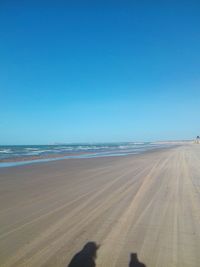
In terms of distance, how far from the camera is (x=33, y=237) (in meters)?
4.43

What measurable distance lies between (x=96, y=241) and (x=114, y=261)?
27.9 inches

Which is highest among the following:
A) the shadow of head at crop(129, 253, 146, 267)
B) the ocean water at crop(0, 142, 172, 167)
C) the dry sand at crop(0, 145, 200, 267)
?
the ocean water at crop(0, 142, 172, 167)

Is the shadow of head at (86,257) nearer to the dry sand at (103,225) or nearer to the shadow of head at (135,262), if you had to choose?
the dry sand at (103,225)

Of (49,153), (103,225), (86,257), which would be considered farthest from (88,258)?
(49,153)

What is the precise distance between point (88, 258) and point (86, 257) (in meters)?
0.04

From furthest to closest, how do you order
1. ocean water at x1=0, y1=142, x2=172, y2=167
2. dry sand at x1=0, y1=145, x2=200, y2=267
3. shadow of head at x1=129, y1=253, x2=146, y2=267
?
ocean water at x1=0, y1=142, x2=172, y2=167 < dry sand at x1=0, y1=145, x2=200, y2=267 < shadow of head at x1=129, y1=253, x2=146, y2=267

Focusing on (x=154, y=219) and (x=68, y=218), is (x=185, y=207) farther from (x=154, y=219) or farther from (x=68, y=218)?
(x=68, y=218)

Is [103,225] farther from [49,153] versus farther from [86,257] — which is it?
[49,153]

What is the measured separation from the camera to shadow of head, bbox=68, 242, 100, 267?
3547mm

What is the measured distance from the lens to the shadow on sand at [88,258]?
352 cm

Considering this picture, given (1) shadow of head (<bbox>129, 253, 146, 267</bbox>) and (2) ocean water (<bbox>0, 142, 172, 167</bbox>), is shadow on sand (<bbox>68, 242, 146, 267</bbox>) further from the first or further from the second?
(2) ocean water (<bbox>0, 142, 172, 167</bbox>)

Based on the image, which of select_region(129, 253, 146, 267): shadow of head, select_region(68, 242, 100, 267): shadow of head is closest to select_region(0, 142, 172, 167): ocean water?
select_region(68, 242, 100, 267): shadow of head

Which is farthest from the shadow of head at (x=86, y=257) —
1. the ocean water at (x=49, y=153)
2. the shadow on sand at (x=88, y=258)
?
the ocean water at (x=49, y=153)

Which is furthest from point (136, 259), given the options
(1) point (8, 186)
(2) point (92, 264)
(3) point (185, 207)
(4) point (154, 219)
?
(1) point (8, 186)
